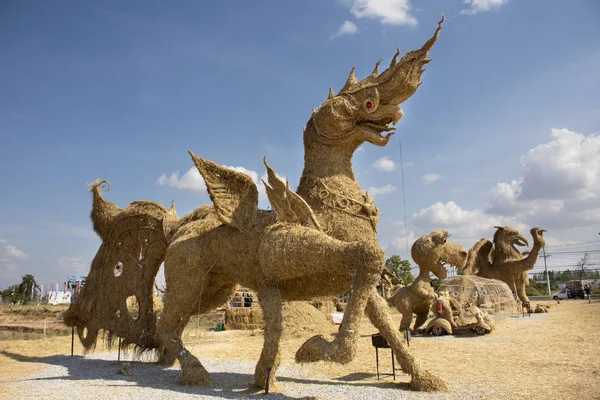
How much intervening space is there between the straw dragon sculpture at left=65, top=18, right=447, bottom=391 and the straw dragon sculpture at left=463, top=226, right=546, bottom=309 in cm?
1120

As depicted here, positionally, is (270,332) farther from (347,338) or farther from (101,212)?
(101,212)

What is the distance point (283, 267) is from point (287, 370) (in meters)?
2.80

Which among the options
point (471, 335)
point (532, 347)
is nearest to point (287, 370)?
point (532, 347)

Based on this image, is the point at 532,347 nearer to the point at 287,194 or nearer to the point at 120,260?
the point at 287,194

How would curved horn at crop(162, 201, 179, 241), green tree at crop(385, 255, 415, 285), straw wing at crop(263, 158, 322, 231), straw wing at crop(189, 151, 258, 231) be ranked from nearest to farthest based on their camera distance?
straw wing at crop(263, 158, 322, 231), straw wing at crop(189, 151, 258, 231), curved horn at crop(162, 201, 179, 241), green tree at crop(385, 255, 415, 285)

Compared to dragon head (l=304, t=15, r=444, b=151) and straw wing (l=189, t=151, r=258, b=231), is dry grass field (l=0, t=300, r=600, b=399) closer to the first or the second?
straw wing (l=189, t=151, r=258, b=231)

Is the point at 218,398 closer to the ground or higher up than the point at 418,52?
closer to the ground

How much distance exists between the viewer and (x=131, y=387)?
17.7 ft

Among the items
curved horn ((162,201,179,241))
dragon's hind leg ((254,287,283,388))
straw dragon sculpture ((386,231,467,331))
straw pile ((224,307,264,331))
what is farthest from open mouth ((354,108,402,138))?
straw pile ((224,307,264,331))

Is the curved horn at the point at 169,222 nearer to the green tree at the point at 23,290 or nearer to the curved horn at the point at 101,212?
the curved horn at the point at 101,212

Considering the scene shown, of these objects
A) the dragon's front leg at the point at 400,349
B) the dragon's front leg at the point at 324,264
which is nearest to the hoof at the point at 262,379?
the dragon's front leg at the point at 324,264

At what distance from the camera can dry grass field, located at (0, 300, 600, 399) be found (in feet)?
16.7

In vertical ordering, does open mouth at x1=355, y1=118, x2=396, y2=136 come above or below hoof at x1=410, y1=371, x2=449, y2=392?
above

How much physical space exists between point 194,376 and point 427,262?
5.53m
